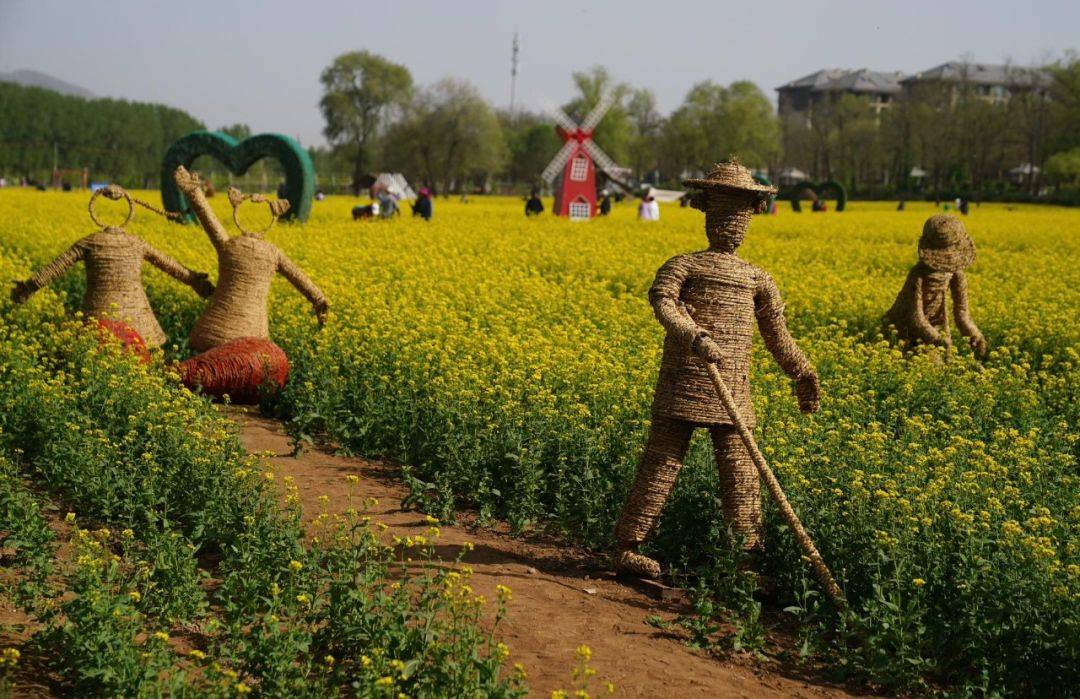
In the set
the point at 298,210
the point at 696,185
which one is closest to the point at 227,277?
the point at 696,185

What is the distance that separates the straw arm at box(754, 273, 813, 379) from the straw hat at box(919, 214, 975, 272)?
4924 millimetres

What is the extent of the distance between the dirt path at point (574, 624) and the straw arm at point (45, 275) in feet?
11.9

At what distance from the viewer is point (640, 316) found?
1184 centimetres

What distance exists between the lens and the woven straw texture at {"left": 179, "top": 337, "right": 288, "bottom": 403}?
9117 millimetres

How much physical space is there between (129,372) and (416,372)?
79.8 inches

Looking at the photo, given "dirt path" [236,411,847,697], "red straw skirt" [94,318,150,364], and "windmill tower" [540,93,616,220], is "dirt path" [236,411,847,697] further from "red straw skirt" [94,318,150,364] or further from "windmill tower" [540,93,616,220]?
"windmill tower" [540,93,616,220]

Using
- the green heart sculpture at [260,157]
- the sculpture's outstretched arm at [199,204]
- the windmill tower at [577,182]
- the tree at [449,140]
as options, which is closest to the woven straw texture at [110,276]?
the sculpture's outstretched arm at [199,204]

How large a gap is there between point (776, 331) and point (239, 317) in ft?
17.3

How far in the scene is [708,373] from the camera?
5539 mm

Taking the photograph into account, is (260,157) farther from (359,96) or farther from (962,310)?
(359,96)

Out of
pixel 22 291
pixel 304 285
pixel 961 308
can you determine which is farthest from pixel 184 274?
pixel 961 308

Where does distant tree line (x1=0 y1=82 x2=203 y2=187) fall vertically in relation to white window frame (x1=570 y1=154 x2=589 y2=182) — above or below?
above

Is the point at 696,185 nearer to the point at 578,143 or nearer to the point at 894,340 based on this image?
the point at 894,340

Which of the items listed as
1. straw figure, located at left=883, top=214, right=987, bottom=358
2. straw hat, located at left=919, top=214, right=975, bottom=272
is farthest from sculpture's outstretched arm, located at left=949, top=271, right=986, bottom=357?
straw hat, located at left=919, top=214, right=975, bottom=272
